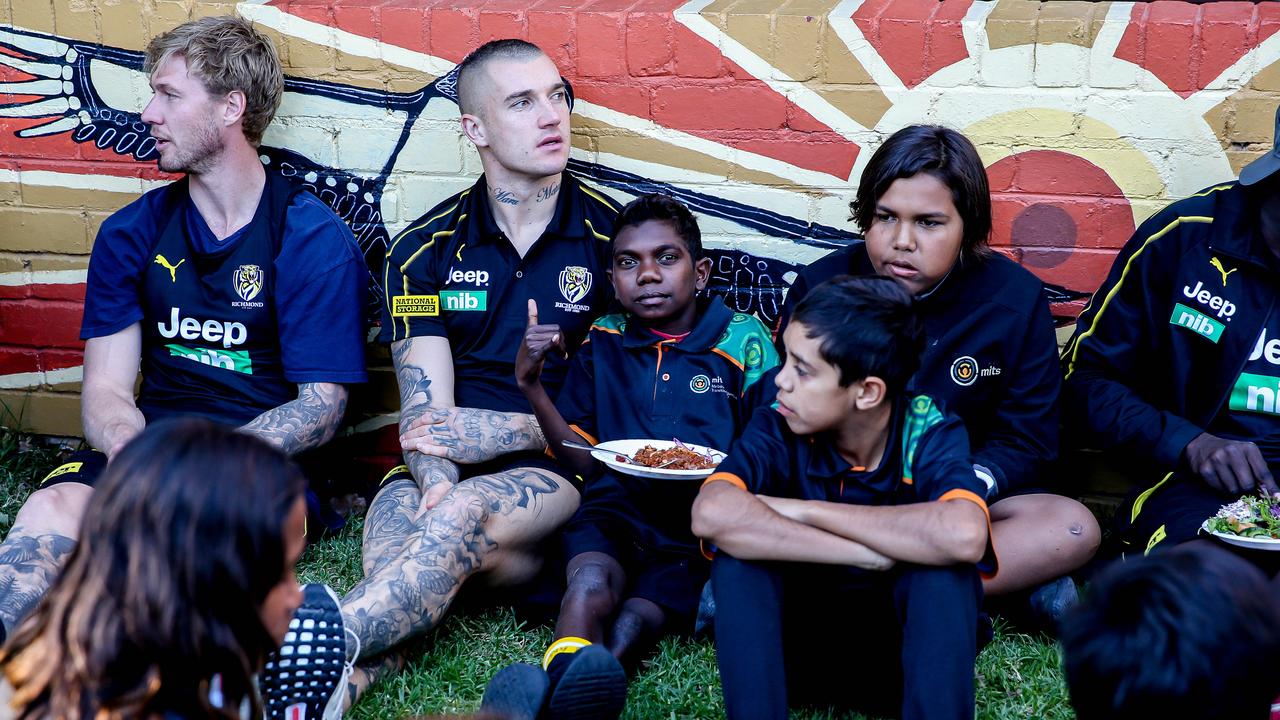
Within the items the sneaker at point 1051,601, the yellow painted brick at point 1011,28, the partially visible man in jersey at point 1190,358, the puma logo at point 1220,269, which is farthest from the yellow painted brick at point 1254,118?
the sneaker at point 1051,601

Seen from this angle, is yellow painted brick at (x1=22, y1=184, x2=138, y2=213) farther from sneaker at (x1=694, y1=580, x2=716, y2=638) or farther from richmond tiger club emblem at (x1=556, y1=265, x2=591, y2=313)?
sneaker at (x1=694, y1=580, x2=716, y2=638)

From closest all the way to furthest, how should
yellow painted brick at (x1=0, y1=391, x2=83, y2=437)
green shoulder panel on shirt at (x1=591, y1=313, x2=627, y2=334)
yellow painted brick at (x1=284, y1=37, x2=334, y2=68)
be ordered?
1. green shoulder panel on shirt at (x1=591, y1=313, x2=627, y2=334)
2. yellow painted brick at (x1=284, y1=37, x2=334, y2=68)
3. yellow painted brick at (x1=0, y1=391, x2=83, y2=437)

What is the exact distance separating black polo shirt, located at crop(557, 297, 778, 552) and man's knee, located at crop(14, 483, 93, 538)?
1411mm

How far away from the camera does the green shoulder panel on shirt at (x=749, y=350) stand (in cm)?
355

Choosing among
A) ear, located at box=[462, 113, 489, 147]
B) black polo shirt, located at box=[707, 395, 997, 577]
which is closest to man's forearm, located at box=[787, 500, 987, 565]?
black polo shirt, located at box=[707, 395, 997, 577]

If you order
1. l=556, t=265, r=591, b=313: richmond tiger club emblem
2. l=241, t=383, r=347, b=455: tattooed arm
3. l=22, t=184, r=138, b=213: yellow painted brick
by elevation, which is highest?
l=22, t=184, r=138, b=213: yellow painted brick

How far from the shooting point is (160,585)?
1.70m

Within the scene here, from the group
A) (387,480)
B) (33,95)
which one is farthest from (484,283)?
(33,95)

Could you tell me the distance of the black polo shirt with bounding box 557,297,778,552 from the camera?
3496 millimetres

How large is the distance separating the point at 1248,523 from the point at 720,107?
204 cm

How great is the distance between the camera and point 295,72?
14.3ft

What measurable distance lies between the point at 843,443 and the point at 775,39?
1.64m

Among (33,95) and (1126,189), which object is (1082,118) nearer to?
(1126,189)

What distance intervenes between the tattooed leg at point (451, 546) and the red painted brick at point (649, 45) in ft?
4.62
